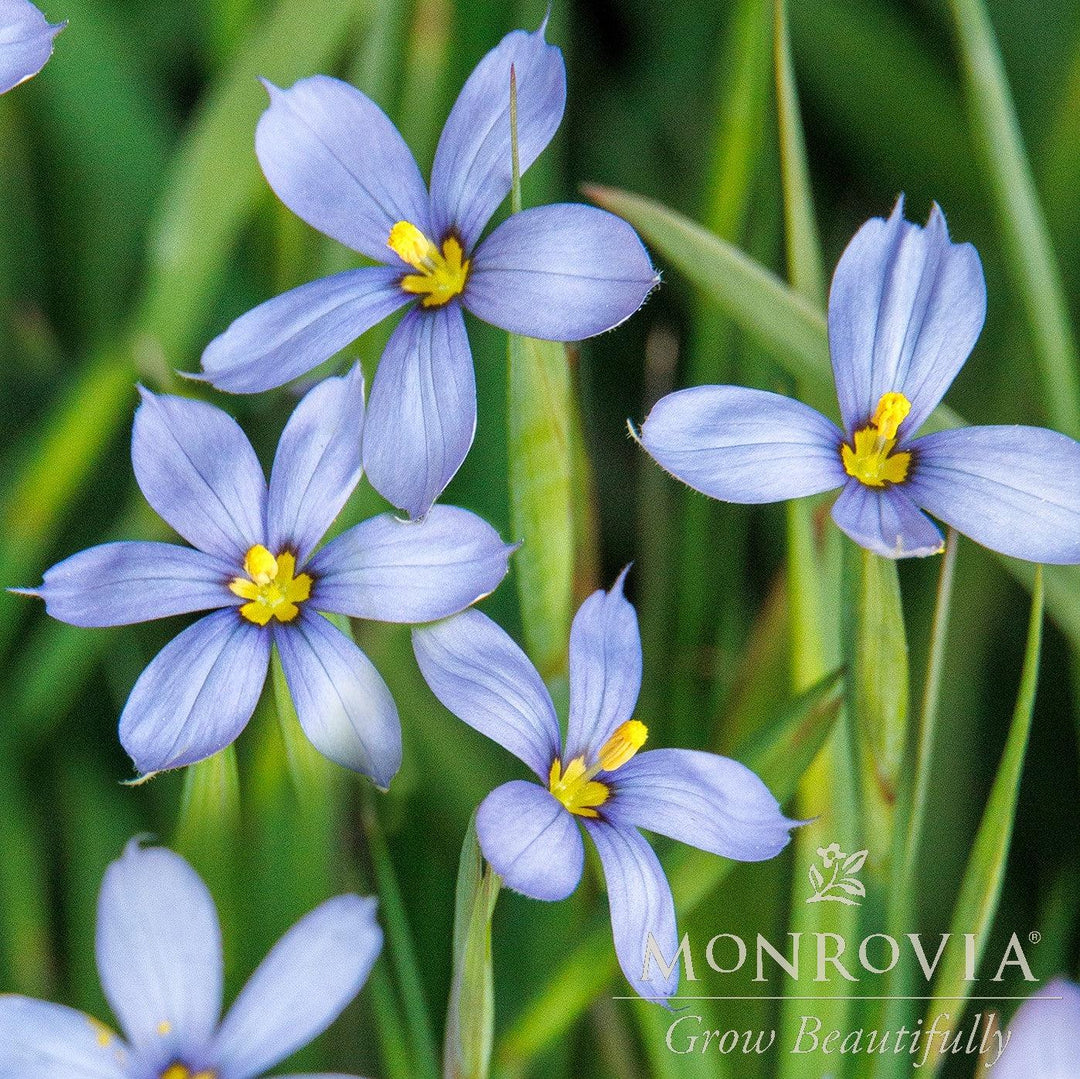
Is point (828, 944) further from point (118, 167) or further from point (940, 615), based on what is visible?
point (118, 167)

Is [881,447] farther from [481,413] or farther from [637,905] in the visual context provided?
[481,413]

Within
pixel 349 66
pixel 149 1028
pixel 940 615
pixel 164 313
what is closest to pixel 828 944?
pixel 940 615

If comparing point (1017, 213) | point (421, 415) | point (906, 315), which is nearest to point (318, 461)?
point (421, 415)

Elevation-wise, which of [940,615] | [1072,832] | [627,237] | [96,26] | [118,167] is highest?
[96,26]

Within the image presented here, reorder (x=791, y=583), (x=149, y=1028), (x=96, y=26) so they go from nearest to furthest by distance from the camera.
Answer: (x=149, y=1028) → (x=791, y=583) → (x=96, y=26)

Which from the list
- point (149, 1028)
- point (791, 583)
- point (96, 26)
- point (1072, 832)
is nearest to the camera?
point (149, 1028)

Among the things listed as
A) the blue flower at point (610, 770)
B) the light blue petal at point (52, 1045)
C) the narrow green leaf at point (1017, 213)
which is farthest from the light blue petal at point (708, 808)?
the narrow green leaf at point (1017, 213)

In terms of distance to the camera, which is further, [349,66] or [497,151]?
[349,66]

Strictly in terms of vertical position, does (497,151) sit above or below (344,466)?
above
